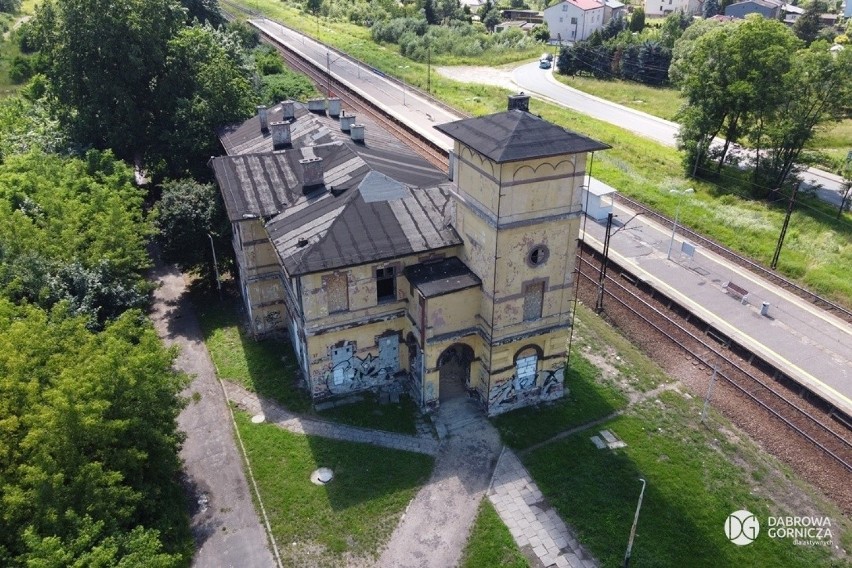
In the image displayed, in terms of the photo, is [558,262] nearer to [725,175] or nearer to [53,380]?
[53,380]

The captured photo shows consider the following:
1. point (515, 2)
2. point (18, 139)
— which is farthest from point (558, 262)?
point (515, 2)

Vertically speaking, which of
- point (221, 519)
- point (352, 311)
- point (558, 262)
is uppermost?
point (558, 262)

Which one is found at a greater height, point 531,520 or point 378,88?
point 378,88

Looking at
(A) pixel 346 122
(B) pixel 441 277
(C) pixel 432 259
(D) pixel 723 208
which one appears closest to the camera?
Answer: (B) pixel 441 277

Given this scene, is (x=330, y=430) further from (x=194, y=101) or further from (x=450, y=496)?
(x=194, y=101)

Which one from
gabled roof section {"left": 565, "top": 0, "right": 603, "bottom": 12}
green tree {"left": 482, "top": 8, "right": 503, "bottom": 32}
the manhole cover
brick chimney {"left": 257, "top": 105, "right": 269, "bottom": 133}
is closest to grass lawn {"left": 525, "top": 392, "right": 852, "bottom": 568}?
the manhole cover

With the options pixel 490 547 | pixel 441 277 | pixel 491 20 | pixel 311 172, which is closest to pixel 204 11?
pixel 311 172

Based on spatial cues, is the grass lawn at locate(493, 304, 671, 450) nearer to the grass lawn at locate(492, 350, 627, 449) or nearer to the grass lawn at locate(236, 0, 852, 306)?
the grass lawn at locate(492, 350, 627, 449)
